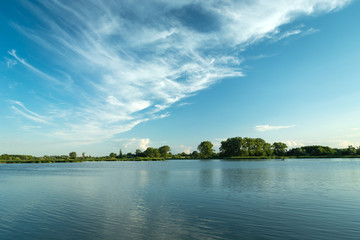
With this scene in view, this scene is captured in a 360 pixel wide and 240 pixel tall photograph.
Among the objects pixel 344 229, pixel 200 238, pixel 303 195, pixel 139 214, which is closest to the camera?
pixel 200 238

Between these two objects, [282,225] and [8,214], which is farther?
[8,214]

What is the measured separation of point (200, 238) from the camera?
41.0 ft

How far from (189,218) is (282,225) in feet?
21.4

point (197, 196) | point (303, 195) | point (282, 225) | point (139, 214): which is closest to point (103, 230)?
point (139, 214)

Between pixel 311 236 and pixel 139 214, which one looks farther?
pixel 139 214

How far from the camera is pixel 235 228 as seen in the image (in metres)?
14.4

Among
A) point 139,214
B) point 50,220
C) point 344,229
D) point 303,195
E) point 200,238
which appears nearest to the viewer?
point 200,238

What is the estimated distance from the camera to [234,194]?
26.6 metres

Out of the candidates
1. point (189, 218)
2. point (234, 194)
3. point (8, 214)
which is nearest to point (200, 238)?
point (189, 218)

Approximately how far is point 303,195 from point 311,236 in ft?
47.4

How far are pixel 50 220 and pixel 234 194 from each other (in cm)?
1928

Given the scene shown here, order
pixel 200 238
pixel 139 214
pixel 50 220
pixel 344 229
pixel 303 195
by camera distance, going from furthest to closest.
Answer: pixel 303 195 < pixel 139 214 < pixel 50 220 < pixel 344 229 < pixel 200 238

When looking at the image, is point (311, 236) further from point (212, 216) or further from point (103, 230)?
point (103, 230)

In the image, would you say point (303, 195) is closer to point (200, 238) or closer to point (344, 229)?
point (344, 229)
